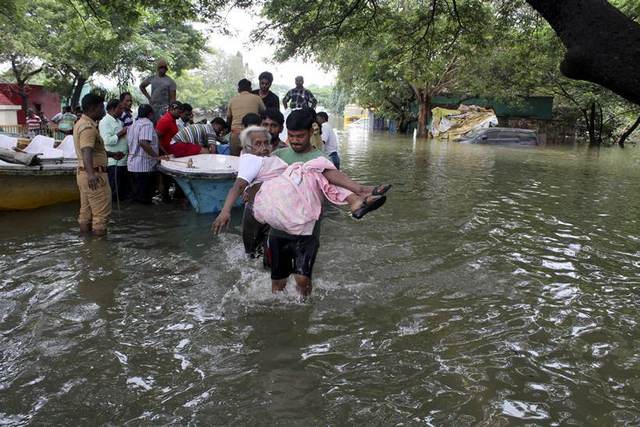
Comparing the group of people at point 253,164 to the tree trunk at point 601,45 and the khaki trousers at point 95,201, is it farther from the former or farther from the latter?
the tree trunk at point 601,45

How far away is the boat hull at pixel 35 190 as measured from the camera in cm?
780

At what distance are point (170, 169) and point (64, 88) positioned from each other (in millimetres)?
21430

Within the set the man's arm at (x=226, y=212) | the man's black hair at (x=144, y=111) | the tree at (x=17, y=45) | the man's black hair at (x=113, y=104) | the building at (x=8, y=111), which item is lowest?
the man's arm at (x=226, y=212)

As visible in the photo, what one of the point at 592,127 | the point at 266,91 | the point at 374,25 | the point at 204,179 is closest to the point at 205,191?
the point at 204,179

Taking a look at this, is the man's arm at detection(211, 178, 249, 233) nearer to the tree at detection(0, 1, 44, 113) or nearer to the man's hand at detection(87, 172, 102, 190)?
the man's hand at detection(87, 172, 102, 190)

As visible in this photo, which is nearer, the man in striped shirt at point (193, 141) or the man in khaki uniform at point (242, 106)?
the man in khaki uniform at point (242, 106)

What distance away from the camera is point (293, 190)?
3.81m

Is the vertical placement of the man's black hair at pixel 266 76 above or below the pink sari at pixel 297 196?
above

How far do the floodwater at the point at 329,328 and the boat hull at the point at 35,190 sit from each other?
37 centimetres

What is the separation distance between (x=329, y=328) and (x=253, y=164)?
4.82 ft

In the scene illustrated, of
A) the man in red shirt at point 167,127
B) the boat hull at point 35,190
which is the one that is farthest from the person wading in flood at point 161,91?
the boat hull at point 35,190

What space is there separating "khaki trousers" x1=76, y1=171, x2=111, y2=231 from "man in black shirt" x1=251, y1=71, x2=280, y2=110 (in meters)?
3.05

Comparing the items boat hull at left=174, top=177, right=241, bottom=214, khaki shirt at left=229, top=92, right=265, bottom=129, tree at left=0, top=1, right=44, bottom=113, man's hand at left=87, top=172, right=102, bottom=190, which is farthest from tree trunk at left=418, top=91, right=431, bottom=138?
man's hand at left=87, top=172, right=102, bottom=190

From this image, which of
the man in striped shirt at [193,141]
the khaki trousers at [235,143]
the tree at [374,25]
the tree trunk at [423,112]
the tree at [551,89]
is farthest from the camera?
the tree trunk at [423,112]
